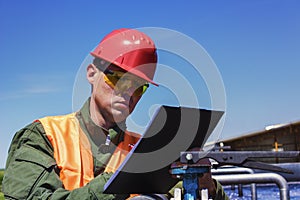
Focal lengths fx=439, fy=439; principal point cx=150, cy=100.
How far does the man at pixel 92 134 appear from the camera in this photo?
54.3 inches

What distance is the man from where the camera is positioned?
4.53ft

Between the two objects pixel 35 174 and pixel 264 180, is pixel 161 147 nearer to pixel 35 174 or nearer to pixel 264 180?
pixel 35 174

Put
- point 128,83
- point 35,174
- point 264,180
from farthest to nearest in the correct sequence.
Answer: point 264,180
point 128,83
point 35,174

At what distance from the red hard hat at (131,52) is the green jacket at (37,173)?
1.08 feet

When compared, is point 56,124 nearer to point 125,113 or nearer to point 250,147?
point 125,113

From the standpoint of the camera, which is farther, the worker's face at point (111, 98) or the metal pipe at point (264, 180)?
the metal pipe at point (264, 180)

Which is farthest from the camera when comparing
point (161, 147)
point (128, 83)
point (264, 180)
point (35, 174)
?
point (264, 180)

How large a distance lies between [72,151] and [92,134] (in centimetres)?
14

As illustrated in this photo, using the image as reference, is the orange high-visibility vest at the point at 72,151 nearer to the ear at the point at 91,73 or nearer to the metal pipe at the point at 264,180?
the ear at the point at 91,73

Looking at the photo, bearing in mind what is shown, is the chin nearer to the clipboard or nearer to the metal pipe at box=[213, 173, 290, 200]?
the clipboard

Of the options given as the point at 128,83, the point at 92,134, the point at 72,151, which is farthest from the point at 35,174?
the point at 128,83

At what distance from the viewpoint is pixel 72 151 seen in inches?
59.4

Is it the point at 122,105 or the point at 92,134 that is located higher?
the point at 122,105

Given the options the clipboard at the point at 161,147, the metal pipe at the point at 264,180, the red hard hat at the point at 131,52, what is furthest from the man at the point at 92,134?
the metal pipe at the point at 264,180
